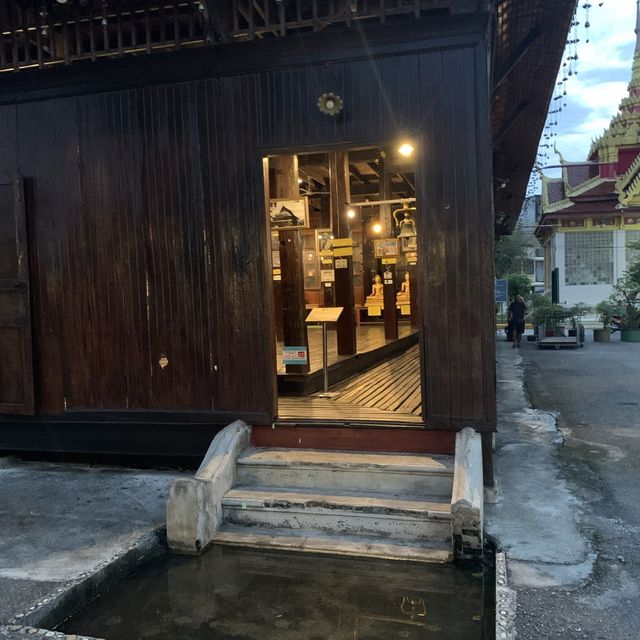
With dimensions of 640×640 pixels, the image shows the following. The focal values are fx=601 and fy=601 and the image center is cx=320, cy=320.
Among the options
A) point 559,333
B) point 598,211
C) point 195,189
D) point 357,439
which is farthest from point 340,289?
point 598,211

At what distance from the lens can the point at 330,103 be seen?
5.27m

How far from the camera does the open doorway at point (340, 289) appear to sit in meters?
6.65

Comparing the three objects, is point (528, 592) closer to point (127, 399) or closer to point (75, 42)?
point (127, 399)

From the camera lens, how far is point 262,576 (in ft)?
13.0

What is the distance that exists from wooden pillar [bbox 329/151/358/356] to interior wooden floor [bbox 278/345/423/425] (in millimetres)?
657

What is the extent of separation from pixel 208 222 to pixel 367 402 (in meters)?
2.55

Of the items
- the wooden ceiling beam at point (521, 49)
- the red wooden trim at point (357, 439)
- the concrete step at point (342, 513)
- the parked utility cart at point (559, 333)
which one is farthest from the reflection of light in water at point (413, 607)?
the parked utility cart at point (559, 333)

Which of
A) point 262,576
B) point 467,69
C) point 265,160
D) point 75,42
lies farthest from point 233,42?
point 262,576

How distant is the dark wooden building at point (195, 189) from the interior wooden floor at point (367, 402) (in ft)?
0.82

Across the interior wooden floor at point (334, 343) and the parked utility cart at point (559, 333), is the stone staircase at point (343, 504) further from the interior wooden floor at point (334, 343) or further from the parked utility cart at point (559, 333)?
the parked utility cart at point (559, 333)

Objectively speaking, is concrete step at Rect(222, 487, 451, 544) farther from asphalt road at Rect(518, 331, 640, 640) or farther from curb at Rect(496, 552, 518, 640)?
asphalt road at Rect(518, 331, 640, 640)

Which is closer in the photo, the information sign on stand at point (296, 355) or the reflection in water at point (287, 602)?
the reflection in water at point (287, 602)

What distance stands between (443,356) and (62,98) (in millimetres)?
4551

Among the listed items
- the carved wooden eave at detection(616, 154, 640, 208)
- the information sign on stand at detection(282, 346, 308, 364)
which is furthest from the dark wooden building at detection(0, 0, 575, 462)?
the carved wooden eave at detection(616, 154, 640, 208)
